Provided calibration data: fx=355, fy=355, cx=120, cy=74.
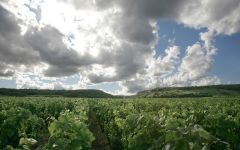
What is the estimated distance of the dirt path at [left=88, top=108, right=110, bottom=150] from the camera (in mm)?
21703

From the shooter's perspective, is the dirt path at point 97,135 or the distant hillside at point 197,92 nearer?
the dirt path at point 97,135

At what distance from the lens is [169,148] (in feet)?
9.21

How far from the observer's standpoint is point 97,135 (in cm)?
2514

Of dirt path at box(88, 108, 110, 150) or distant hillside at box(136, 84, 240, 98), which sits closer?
dirt path at box(88, 108, 110, 150)

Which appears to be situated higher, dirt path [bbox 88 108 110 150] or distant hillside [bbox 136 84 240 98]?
distant hillside [bbox 136 84 240 98]

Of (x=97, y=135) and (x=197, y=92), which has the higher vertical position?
(x=197, y=92)

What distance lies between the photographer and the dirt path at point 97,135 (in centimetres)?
2170

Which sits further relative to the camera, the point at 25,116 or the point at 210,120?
the point at 210,120

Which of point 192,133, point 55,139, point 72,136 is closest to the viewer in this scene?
point 192,133

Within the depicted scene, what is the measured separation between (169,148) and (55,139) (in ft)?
8.62

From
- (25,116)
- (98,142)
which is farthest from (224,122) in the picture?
(98,142)

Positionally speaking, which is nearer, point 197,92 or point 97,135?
point 97,135

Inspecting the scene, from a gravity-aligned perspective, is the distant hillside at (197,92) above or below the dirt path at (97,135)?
above

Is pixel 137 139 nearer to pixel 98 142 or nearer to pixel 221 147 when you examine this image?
pixel 221 147
